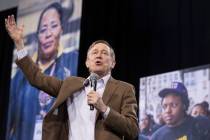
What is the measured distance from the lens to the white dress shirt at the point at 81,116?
6.53ft

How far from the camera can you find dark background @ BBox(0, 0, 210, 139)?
4.64 metres

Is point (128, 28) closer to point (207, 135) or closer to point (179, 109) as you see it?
point (179, 109)

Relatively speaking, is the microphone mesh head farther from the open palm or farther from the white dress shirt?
the open palm

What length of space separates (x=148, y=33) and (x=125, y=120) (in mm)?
3317

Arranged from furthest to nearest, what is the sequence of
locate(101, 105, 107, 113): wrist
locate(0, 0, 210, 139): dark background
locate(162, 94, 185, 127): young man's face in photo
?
locate(0, 0, 210, 139): dark background < locate(162, 94, 185, 127): young man's face in photo < locate(101, 105, 107, 113): wrist

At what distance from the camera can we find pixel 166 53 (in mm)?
4867

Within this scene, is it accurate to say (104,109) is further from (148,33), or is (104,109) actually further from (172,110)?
(148,33)

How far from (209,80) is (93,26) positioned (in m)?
1.90

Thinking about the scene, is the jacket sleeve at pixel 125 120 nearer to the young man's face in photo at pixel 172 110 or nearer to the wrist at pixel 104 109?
the wrist at pixel 104 109

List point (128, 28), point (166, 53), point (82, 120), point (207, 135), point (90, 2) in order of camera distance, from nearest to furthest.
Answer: point (82, 120), point (207, 135), point (166, 53), point (128, 28), point (90, 2)

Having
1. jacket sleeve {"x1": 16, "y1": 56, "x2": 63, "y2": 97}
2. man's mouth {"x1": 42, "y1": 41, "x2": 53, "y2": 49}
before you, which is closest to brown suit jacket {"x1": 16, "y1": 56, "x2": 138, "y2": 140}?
jacket sleeve {"x1": 16, "y1": 56, "x2": 63, "y2": 97}

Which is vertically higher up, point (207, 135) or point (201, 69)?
point (201, 69)

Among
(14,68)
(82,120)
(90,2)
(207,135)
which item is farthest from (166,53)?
(82,120)

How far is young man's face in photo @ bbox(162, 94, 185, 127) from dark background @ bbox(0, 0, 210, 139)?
0.38 metres
